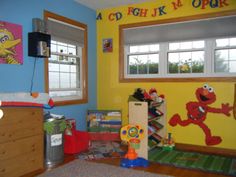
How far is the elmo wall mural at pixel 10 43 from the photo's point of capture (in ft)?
8.53

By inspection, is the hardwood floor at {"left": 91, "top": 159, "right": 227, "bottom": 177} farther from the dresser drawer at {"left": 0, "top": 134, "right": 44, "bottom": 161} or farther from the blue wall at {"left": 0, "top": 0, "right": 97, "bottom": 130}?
the blue wall at {"left": 0, "top": 0, "right": 97, "bottom": 130}

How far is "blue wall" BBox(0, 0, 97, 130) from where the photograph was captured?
8.85 ft

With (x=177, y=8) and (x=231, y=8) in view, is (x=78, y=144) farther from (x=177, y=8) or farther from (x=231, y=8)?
(x=231, y=8)

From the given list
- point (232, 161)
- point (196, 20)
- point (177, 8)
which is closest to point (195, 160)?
point (232, 161)

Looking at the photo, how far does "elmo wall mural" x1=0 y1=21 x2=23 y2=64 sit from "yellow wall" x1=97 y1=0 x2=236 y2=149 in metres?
1.76

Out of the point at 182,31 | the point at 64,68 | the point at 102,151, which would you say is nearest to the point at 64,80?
the point at 64,68

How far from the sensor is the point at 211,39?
3422 mm

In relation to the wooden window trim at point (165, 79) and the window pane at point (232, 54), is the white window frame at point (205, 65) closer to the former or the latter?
the wooden window trim at point (165, 79)

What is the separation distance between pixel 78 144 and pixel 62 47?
5.10 feet

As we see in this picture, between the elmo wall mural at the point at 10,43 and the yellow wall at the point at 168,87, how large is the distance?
1.76m

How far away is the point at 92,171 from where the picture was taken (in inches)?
101

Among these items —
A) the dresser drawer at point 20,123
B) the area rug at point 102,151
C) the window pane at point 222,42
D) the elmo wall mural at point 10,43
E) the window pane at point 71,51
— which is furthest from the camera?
the window pane at point 71,51

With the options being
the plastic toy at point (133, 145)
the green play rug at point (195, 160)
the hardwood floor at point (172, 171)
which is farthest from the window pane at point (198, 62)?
the hardwood floor at point (172, 171)

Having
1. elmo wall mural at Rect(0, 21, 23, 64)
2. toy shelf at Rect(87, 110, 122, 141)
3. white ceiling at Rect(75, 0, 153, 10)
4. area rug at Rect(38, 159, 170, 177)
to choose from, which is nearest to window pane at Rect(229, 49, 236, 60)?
white ceiling at Rect(75, 0, 153, 10)
